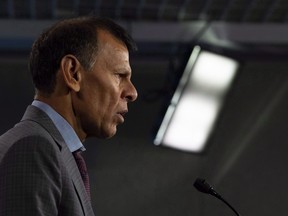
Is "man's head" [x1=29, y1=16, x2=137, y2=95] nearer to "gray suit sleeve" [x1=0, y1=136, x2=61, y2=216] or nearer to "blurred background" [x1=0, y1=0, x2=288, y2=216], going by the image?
"gray suit sleeve" [x1=0, y1=136, x2=61, y2=216]

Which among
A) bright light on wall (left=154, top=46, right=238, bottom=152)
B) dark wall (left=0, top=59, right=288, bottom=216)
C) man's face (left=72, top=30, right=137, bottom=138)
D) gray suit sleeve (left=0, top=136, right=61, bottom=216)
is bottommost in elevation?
dark wall (left=0, top=59, right=288, bottom=216)

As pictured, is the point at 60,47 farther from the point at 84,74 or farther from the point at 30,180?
the point at 30,180

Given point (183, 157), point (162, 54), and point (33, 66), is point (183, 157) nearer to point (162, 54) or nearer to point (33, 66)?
point (162, 54)

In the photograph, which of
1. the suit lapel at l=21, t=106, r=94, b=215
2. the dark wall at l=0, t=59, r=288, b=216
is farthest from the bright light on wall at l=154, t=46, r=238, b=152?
the suit lapel at l=21, t=106, r=94, b=215

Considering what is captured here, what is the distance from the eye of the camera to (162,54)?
2867 millimetres

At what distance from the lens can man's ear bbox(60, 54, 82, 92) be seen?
95 centimetres

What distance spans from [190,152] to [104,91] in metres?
1.82

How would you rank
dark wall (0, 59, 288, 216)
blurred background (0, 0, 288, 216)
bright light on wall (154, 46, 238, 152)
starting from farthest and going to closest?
1. dark wall (0, 59, 288, 216)
2. blurred background (0, 0, 288, 216)
3. bright light on wall (154, 46, 238, 152)

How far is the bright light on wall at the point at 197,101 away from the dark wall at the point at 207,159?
0.63ft

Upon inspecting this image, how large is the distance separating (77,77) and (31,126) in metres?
0.12

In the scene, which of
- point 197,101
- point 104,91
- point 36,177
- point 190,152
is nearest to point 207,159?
point 190,152

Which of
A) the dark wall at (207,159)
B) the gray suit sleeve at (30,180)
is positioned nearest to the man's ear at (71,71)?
the gray suit sleeve at (30,180)

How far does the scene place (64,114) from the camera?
95 centimetres

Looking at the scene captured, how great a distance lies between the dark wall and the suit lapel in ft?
6.45
